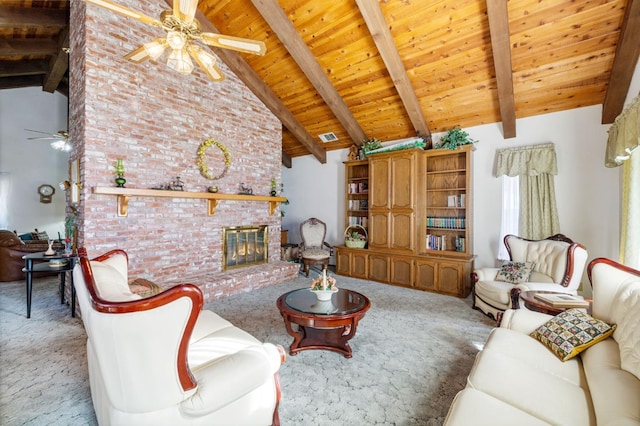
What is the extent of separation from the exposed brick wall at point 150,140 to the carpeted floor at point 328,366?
102 centimetres

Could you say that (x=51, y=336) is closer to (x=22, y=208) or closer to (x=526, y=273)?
(x=526, y=273)

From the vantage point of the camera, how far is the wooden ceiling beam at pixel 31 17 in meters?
3.70

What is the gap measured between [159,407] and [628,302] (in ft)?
8.50

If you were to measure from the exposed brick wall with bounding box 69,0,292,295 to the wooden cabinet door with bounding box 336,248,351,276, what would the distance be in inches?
41.9

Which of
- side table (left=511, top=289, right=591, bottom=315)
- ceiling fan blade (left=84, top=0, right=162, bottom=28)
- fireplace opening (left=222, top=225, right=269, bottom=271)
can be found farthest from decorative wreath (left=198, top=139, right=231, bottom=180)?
side table (left=511, top=289, right=591, bottom=315)

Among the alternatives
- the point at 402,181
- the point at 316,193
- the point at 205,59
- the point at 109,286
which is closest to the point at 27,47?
the point at 205,59

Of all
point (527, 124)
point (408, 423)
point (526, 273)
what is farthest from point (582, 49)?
point (408, 423)

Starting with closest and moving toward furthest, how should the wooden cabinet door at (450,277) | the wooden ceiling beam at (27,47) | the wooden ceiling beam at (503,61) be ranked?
1. the wooden ceiling beam at (503,61)
2. the wooden cabinet door at (450,277)
3. the wooden ceiling beam at (27,47)

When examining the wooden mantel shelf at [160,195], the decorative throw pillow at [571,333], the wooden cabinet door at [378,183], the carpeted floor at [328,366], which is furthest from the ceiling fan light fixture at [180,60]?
the decorative throw pillow at [571,333]

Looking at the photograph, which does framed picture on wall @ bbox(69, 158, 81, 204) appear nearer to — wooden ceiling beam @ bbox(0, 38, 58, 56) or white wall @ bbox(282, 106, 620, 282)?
wooden ceiling beam @ bbox(0, 38, 58, 56)

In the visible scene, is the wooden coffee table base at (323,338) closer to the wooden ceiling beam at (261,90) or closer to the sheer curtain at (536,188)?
the sheer curtain at (536,188)

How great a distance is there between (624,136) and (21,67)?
9571 mm

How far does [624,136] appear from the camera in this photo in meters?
2.77

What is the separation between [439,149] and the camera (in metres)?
4.68
